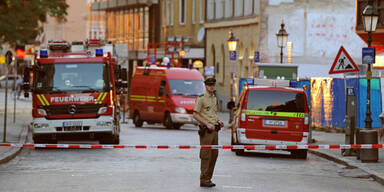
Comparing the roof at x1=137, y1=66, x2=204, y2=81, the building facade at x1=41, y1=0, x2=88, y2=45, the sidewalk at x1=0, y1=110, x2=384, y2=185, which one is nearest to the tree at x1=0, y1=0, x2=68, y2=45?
the sidewalk at x1=0, y1=110, x2=384, y2=185

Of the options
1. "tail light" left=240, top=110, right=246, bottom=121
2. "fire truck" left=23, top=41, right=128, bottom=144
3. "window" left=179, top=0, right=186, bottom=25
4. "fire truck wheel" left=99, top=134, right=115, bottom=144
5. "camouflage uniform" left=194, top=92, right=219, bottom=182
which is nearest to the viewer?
"camouflage uniform" left=194, top=92, right=219, bottom=182

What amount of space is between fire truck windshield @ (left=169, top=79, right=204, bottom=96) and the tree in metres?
6.77

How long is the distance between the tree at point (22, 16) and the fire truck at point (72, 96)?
1420cm

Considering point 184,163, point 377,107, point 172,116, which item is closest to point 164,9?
point 172,116

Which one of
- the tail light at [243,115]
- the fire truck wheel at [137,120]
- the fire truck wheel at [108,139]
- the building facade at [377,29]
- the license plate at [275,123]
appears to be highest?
the building facade at [377,29]

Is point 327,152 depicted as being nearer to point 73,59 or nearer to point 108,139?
point 108,139

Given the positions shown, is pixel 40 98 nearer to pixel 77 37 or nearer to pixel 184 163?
pixel 184 163

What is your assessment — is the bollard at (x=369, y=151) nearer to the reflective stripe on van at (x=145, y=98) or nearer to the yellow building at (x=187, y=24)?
the reflective stripe on van at (x=145, y=98)

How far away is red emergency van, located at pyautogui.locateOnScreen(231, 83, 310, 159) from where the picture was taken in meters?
21.9

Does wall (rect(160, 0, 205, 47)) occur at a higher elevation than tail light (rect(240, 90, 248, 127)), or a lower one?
higher

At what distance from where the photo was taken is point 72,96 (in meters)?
24.0

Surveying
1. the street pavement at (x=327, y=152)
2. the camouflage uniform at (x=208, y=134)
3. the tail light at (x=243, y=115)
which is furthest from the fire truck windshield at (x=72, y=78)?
the camouflage uniform at (x=208, y=134)

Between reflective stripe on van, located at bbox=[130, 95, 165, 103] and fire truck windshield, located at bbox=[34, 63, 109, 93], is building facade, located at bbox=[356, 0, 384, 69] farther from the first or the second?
fire truck windshield, located at bbox=[34, 63, 109, 93]

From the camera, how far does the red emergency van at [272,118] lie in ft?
72.0
